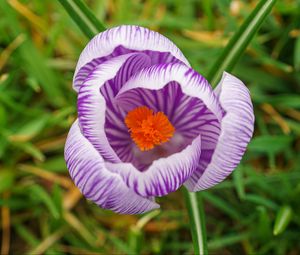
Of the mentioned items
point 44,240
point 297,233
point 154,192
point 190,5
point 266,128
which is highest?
point 154,192

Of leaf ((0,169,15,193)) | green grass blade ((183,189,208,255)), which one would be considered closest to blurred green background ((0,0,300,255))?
leaf ((0,169,15,193))

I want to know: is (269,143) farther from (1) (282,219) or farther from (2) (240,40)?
(2) (240,40)

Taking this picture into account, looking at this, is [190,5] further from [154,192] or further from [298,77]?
[154,192]

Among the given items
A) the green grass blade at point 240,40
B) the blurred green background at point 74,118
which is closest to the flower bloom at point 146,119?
the green grass blade at point 240,40

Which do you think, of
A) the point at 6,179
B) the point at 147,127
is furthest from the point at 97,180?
the point at 6,179

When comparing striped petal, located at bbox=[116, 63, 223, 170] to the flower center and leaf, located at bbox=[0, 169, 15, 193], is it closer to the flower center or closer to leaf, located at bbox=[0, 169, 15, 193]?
the flower center

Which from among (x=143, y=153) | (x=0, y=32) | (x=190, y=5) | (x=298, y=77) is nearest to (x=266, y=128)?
(x=298, y=77)

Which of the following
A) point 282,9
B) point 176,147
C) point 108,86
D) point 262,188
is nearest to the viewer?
point 108,86
